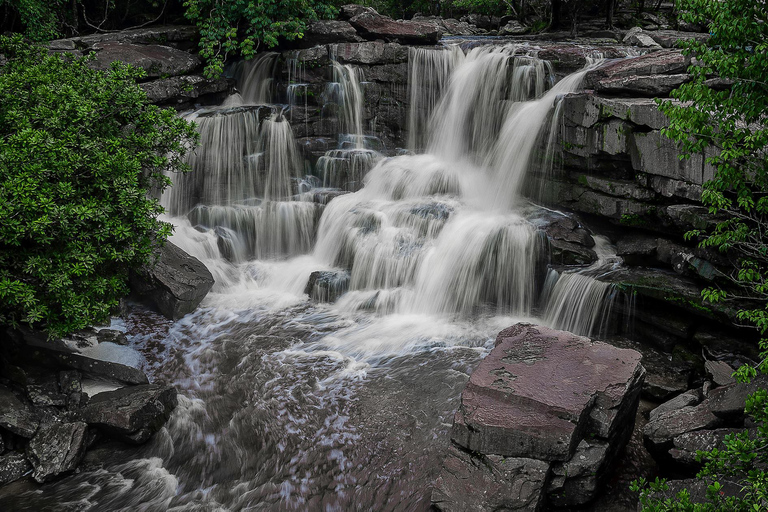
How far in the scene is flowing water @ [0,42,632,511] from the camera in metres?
8.67

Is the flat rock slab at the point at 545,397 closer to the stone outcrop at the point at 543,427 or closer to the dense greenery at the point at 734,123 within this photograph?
the stone outcrop at the point at 543,427

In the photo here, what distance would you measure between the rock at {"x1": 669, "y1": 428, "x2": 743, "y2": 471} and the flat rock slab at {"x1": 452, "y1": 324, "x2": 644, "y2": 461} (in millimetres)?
811

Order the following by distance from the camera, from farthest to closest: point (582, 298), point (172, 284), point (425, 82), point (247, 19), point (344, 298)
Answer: point (247, 19) < point (425, 82) < point (344, 298) < point (172, 284) < point (582, 298)

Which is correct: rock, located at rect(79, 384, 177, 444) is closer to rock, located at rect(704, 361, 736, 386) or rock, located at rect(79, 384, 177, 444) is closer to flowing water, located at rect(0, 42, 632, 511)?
flowing water, located at rect(0, 42, 632, 511)

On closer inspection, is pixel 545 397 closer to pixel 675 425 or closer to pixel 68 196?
pixel 675 425

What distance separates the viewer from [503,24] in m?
29.0

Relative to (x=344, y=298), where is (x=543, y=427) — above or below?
above

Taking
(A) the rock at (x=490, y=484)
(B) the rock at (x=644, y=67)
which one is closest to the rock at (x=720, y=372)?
(A) the rock at (x=490, y=484)

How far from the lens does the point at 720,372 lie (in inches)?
359

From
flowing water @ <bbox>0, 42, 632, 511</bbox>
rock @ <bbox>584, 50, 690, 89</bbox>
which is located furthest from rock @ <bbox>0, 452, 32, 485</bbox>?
rock @ <bbox>584, 50, 690, 89</bbox>

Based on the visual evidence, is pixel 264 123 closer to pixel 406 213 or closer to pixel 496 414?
pixel 406 213

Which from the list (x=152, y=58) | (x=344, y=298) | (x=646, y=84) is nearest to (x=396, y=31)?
(x=152, y=58)

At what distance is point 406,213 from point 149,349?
736cm

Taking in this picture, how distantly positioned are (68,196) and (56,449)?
397cm
